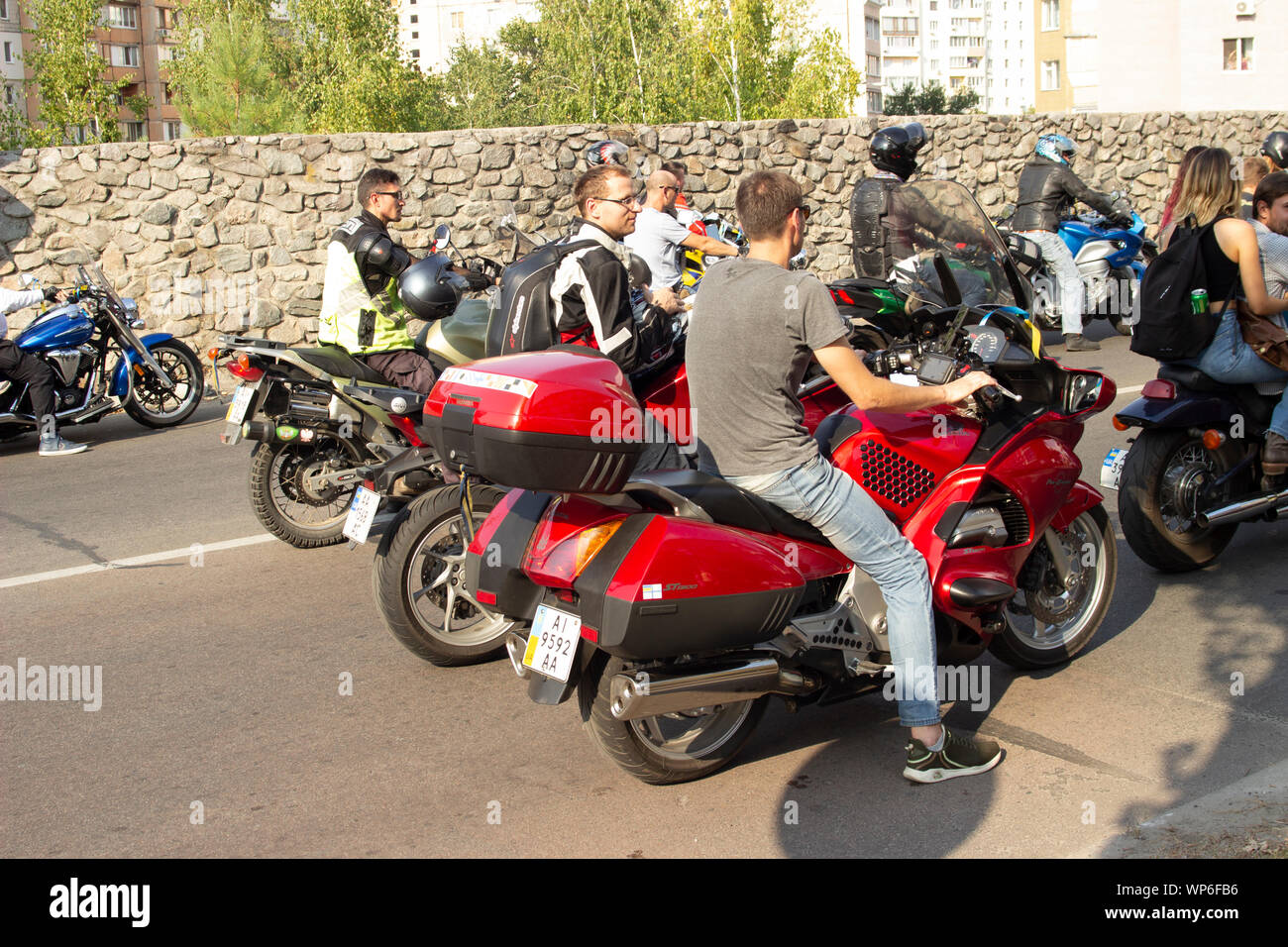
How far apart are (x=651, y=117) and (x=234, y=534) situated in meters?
34.1

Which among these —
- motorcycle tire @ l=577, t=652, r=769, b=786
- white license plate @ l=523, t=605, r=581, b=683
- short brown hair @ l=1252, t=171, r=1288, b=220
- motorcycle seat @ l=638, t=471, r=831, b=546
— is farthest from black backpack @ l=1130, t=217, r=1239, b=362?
white license plate @ l=523, t=605, r=581, b=683

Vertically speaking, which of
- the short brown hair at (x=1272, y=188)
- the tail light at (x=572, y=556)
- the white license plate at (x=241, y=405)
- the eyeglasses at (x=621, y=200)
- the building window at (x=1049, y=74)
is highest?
the building window at (x=1049, y=74)

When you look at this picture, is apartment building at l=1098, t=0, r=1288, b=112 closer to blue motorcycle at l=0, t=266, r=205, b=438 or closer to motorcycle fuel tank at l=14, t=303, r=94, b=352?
blue motorcycle at l=0, t=266, r=205, b=438

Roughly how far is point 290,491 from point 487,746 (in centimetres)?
307

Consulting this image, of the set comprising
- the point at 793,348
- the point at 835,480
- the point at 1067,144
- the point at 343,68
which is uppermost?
the point at 343,68

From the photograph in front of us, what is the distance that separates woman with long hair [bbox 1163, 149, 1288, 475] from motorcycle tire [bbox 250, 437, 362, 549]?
450 cm

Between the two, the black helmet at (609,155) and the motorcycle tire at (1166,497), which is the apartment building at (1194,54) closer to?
the motorcycle tire at (1166,497)

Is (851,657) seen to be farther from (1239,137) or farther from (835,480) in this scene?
(1239,137)

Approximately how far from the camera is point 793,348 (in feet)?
12.9

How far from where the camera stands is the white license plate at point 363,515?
582cm

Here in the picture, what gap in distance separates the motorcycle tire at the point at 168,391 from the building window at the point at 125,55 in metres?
96.3

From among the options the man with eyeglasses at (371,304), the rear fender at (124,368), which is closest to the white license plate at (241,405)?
the man with eyeglasses at (371,304)

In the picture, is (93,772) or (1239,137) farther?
(1239,137)
